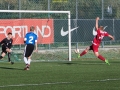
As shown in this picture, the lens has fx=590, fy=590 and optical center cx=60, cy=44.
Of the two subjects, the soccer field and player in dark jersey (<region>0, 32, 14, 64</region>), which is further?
player in dark jersey (<region>0, 32, 14, 64</region>)

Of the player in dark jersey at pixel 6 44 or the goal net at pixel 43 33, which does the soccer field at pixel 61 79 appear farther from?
the goal net at pixel 43 33

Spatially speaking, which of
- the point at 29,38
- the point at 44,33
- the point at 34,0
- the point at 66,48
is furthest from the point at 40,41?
the point at 29,38

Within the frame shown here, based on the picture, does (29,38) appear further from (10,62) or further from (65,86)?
(65,86)

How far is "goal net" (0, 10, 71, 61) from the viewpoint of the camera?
3075 cm

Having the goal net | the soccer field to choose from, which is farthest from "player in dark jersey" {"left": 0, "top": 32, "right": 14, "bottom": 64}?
the soccer field

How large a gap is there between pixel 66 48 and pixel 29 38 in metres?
10.0

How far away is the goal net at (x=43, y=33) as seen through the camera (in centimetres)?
3075

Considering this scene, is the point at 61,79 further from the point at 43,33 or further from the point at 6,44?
the point at 43,33

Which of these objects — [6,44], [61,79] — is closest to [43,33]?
[6,44]

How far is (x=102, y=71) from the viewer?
75.2 feet

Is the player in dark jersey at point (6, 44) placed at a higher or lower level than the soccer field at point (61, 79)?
higher

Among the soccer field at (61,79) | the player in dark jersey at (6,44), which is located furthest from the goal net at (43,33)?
the soccer field at (61,79)

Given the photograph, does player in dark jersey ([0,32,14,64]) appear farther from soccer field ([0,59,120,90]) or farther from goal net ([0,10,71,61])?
soccer field ([0,59,120,90])

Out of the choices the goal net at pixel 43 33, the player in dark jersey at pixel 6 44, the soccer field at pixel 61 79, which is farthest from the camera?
the goal net at pixel 43 33
